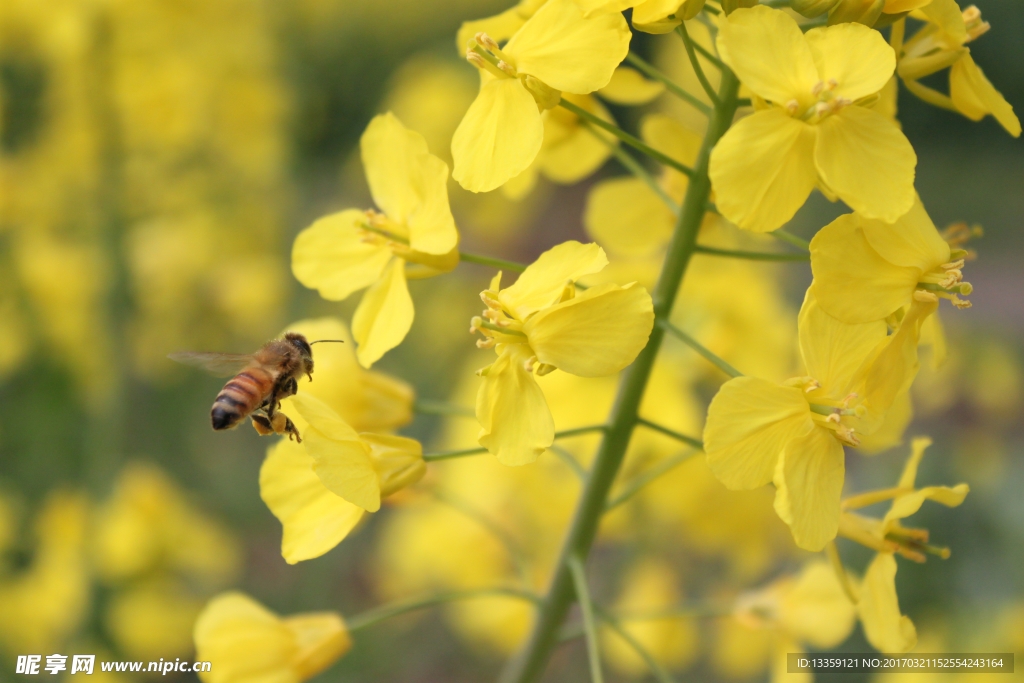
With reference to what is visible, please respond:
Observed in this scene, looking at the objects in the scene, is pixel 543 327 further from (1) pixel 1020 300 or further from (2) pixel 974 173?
(2) pixel 974 173

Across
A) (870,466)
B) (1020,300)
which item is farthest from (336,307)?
(1020,300)

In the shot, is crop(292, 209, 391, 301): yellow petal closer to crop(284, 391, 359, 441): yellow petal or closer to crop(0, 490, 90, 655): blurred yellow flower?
crop(284, 391, 359, 441): yellow petal

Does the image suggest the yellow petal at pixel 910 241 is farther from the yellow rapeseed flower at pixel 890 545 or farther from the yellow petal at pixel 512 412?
the yellow petal at pixel 512 412

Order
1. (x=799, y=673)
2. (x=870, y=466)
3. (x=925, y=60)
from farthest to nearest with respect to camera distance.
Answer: (x=870, y=466) → (x=799, y=673) → (x=925, y=60)

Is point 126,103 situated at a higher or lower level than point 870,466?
higher

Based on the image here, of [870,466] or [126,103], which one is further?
[870,466]

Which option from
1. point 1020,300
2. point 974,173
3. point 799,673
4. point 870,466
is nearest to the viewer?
point 799,673

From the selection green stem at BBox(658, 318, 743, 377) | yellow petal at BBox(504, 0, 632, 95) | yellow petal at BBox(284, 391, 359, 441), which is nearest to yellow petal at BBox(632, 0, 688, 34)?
yellow petal at BBox(504, 0, 632, 95)

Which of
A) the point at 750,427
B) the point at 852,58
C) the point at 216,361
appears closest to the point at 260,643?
the point at 216,361
